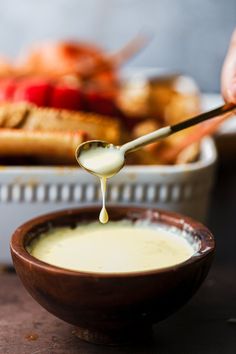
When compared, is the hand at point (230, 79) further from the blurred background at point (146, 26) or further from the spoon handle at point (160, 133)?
the blurred background at point (146, 26)

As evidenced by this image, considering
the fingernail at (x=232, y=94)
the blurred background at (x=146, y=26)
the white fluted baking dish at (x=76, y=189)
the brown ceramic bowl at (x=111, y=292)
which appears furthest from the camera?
the blurred background at (x=146, y=26)

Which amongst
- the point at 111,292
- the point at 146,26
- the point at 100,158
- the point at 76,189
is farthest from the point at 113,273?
the point at 146,26

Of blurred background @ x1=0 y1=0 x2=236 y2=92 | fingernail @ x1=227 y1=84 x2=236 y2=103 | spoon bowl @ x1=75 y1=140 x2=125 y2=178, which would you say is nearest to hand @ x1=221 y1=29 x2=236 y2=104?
fingernail @ x1=227 y1=84 x2=236 y2=103

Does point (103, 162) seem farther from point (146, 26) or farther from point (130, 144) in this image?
point (146, 26)

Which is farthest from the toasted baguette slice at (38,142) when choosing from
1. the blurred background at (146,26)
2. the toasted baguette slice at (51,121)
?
the blurred background at (146,26)

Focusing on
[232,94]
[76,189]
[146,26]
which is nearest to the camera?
[232,94]
